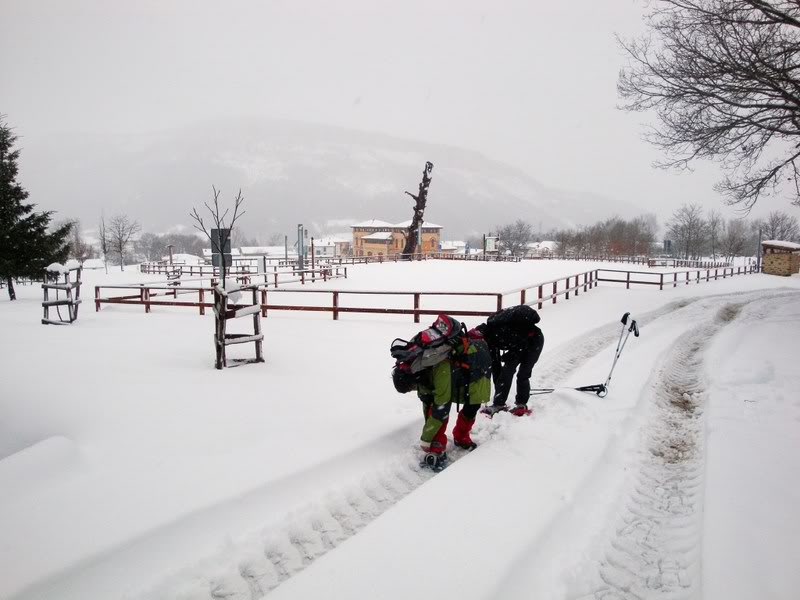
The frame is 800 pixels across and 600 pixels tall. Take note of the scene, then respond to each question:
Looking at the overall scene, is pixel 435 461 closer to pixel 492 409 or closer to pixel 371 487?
pixel 371 487

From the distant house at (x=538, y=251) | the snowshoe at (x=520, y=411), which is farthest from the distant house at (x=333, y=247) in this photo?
the snowshoe at (x=520, y=411)

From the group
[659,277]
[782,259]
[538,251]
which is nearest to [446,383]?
[659,277]

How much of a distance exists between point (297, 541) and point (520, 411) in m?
3.27

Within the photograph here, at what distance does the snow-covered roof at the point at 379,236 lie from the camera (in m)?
94.5

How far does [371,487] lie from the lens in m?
4.28

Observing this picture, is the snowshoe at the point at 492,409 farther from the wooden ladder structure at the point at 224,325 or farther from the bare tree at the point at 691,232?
the bare tree at the point at 691,232

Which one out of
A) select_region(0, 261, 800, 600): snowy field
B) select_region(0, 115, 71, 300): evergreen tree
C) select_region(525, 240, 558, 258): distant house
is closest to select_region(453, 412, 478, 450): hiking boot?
select_region(0, 261, 800, 600): snowy field

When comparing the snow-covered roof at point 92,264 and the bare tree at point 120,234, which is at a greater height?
the bare tree at point 120,234

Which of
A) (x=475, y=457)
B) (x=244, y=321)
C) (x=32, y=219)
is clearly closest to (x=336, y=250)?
(x=32, y=219)

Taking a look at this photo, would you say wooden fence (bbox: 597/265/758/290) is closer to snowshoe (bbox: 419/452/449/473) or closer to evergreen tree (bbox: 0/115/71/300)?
snowshoe (bbox: 419/452/449/473)

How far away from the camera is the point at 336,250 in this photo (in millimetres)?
143375

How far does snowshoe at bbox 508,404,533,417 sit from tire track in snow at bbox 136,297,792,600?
732 mm

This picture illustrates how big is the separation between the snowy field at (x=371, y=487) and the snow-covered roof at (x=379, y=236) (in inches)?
3412

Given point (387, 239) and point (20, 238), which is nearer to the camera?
point (20, 238)
